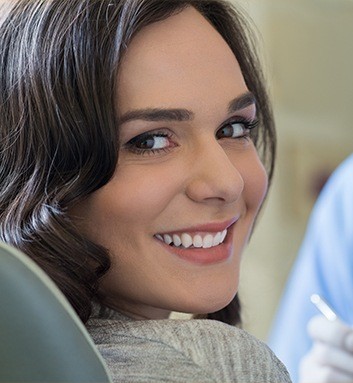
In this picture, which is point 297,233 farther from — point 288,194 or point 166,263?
point 166,263

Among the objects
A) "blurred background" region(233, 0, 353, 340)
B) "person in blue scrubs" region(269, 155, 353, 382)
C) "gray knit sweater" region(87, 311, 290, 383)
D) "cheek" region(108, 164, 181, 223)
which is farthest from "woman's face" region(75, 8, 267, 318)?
"blurred background" region(233, 0, 353, 340)

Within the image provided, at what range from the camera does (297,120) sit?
3.47 meters

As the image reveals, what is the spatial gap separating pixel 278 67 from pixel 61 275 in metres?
2.40

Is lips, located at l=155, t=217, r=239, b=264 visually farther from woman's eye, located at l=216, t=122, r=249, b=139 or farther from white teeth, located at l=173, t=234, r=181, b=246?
woman's eye, located at l=216, t=122, r=249, b=139

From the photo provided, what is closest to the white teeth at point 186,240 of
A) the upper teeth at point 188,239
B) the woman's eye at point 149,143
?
the upper teeth at point 188,239

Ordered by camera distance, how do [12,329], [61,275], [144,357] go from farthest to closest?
[61,275] → [144,357] → [12,329]

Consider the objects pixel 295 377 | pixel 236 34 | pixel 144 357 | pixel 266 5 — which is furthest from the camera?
pixel 266 5

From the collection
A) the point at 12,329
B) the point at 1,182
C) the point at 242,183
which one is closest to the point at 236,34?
the point at 242,183

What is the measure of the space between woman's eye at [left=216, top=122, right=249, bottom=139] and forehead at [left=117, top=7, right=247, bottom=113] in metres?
0.06

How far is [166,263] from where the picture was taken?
121 cm

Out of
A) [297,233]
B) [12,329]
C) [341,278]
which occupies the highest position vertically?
[12,329]

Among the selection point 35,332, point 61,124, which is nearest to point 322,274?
point 61,124

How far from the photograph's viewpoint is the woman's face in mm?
1187

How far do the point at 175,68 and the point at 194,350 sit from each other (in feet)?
1.18
